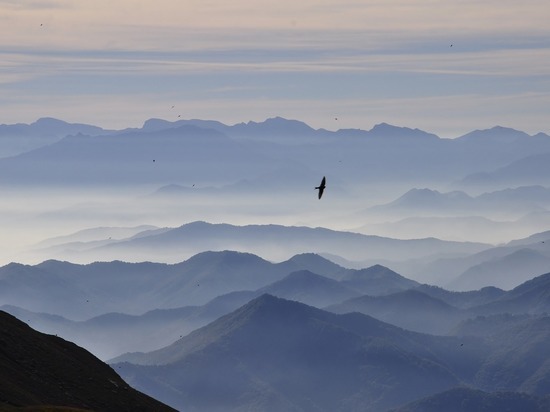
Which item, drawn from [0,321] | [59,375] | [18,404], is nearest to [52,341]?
[0,321]

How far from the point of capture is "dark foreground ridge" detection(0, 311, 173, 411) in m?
150

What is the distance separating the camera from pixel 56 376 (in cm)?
16300

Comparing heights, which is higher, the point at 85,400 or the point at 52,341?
the point at 52,341

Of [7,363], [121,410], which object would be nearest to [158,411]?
[121,410]

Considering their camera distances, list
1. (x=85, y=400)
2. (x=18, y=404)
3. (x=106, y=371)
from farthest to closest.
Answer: (x=106, y=371) → (x=85, y=400) → (x=18, y=404)

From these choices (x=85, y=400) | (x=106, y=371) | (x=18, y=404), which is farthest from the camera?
(x=106, y=371)

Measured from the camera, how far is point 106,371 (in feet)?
584

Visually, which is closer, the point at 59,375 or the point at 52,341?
the point at 59,375

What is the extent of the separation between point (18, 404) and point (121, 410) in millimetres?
26060

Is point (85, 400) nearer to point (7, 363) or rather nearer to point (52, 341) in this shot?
point (7, 363)

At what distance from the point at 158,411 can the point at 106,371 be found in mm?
17397

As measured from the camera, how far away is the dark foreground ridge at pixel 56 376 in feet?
494

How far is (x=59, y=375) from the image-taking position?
6452 inches

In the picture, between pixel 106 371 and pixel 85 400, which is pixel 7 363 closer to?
pixel 85 400
